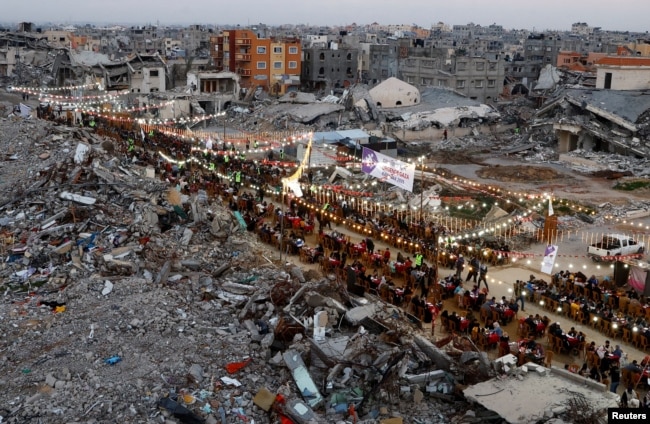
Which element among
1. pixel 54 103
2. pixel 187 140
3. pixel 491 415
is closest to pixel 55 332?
pixel 491 415

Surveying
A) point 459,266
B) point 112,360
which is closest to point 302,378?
point 112,360

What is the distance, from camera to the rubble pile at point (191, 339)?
42.7 ft

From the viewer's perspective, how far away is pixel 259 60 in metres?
72.0

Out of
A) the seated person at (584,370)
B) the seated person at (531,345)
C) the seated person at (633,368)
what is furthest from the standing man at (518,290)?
the seated person at (633,368)

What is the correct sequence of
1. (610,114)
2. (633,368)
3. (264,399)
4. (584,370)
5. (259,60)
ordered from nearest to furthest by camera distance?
(264,399) < (633,368) < (584,370) < (610,114) < (259,60)

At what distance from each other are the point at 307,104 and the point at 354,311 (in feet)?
143

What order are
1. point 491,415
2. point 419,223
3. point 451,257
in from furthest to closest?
point 419,223 → point 451,257 → point 491,415

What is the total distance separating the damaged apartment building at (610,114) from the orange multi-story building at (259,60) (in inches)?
1166

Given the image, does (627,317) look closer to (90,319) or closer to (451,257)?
(451,257)

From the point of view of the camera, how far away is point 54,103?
5031 centimetres

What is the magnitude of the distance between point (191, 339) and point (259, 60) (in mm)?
59582

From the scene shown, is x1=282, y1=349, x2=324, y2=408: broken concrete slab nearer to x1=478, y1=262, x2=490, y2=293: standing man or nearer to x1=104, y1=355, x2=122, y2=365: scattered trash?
x1=104, y1=355, x2=122, y2=365: scattered trash

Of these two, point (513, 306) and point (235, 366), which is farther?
point (513, 306)

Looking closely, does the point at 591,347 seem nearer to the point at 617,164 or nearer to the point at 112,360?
the point at 112,360
